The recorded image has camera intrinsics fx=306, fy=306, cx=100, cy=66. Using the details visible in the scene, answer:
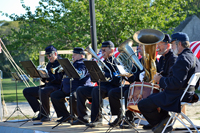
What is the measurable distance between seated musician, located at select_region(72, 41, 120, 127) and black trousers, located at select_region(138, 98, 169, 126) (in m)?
1.46

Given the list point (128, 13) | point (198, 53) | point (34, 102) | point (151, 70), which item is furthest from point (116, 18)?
point (151, 70)

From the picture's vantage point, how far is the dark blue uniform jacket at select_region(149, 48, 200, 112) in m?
4.35

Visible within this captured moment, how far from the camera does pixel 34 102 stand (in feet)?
24.5

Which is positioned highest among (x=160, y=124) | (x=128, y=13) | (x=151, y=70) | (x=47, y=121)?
(x=128, y=13)

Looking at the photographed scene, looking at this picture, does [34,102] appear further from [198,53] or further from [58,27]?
[58,27]

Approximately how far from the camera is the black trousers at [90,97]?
619 centimetres

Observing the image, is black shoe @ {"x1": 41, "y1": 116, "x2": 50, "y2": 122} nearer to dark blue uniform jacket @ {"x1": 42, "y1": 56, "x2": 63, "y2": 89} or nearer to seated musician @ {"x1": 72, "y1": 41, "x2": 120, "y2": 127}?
dark blue uniform jacket @ {"x1": 42, "y1": 56, "x2": 63, "y2": 89}

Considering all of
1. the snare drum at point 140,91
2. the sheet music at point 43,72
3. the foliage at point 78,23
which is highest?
the foliage at point 78,23

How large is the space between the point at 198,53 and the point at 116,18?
6996mm

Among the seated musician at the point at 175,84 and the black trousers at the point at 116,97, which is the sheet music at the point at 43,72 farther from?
the seated musician at the point at 175,84

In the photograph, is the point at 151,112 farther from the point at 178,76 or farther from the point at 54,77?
the point at 54,77

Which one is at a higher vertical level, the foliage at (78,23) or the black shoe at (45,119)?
the foliage at (78,23)

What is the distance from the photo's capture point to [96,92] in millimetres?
6145

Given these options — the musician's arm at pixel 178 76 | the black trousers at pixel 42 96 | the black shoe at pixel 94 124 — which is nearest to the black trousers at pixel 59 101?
the black trousers at pixel 42 96
